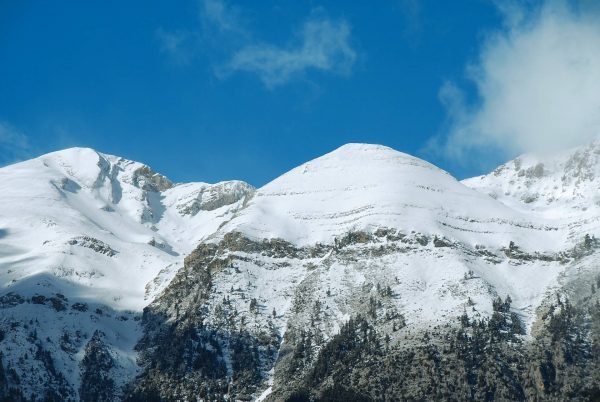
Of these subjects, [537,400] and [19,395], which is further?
[19,395]

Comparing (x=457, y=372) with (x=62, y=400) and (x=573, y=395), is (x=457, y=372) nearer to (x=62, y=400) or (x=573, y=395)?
(x=573, y=395)

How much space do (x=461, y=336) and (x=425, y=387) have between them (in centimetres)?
1826

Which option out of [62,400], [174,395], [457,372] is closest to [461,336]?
[457,372]

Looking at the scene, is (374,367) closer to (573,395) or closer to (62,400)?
(573,395)

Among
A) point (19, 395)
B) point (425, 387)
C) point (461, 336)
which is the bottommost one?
point (19, 395)

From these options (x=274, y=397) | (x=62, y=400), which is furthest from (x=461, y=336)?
(x=62, y=400)

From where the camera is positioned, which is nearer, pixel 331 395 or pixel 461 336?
pixel 331 395

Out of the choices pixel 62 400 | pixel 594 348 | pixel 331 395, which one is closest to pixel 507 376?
pixel 594 348

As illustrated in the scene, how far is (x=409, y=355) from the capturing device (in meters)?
193

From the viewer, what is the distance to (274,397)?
623ft

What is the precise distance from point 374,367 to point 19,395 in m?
78.1

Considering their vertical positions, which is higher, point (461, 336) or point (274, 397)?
point (461, 336)

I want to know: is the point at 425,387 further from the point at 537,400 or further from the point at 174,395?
the point at 174,395

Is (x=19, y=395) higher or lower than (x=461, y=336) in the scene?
lower
